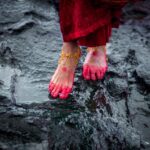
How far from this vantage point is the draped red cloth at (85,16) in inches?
79.4

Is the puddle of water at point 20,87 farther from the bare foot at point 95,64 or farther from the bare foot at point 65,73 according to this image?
the bare foot at point 95,64

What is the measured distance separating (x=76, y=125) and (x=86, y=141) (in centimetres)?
12

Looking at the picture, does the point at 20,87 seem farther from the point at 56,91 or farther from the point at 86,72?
the point at 86,72

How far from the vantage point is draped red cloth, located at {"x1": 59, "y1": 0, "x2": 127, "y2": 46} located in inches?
79.4

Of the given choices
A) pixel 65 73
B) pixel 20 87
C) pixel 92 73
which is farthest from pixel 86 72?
pixel 20 87

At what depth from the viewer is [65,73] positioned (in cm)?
236

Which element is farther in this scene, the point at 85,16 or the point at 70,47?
the point at 70,47

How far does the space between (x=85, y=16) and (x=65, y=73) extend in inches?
18.2

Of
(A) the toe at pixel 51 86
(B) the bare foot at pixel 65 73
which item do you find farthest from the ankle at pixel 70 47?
(A) the toe at pixel 51 86

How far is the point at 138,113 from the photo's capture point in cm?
236

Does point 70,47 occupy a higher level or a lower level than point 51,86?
higher

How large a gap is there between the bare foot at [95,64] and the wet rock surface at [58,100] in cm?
5

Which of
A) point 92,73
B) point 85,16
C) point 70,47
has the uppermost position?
point 85,16

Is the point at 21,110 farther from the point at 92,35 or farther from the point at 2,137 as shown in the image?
the point at 92,35
